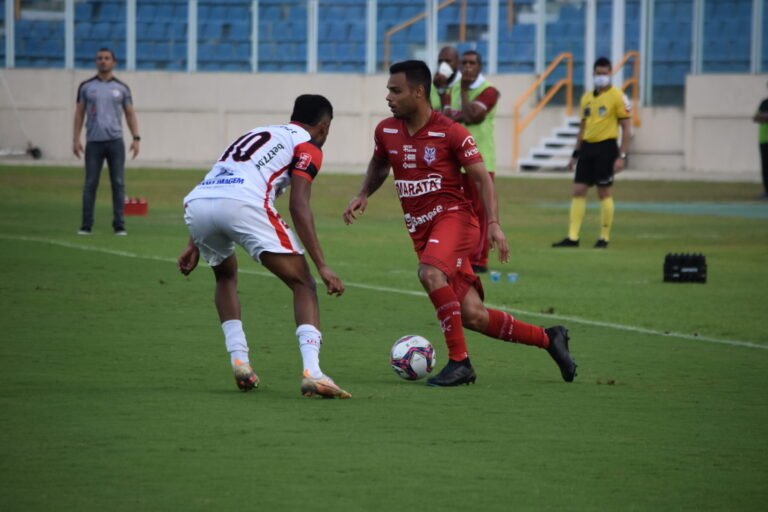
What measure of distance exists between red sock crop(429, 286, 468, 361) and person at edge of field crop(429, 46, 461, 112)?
26.2 feet

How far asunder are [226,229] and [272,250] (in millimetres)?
269

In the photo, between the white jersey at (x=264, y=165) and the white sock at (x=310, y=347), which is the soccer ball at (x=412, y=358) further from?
the white jersey at (x=264, y=165)

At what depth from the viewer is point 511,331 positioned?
9344 mm

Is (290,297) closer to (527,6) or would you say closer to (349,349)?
(349,349)

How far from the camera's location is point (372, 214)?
26.6 meters

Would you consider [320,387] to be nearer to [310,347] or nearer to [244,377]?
[310,347]

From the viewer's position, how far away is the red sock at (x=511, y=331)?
30.6 feet

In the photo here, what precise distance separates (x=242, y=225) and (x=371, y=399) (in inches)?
45.2

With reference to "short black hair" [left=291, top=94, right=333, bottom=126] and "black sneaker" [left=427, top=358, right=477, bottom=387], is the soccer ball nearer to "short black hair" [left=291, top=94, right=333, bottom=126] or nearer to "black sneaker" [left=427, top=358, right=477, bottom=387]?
"black sneaker" [left=427, top=358, right=477, bottom=387]

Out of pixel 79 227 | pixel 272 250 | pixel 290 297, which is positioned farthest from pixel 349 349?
pixel 79 227

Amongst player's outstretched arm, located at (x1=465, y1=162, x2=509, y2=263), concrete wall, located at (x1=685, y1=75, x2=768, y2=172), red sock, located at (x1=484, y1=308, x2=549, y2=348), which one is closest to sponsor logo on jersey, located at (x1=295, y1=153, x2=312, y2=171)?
player's outstretched arm, located at (x1=465, y1=162, x2=509, y2=263)

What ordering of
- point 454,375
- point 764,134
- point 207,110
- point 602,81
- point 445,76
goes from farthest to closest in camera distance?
point 207,110 → point 764,134 → point 602,81 → point 445,76 → point 454,375

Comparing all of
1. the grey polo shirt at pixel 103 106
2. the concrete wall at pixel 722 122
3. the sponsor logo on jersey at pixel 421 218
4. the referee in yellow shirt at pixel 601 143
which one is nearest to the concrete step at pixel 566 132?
the concrete wall at pixel 722 122

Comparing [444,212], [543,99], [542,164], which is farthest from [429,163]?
[543,99]
